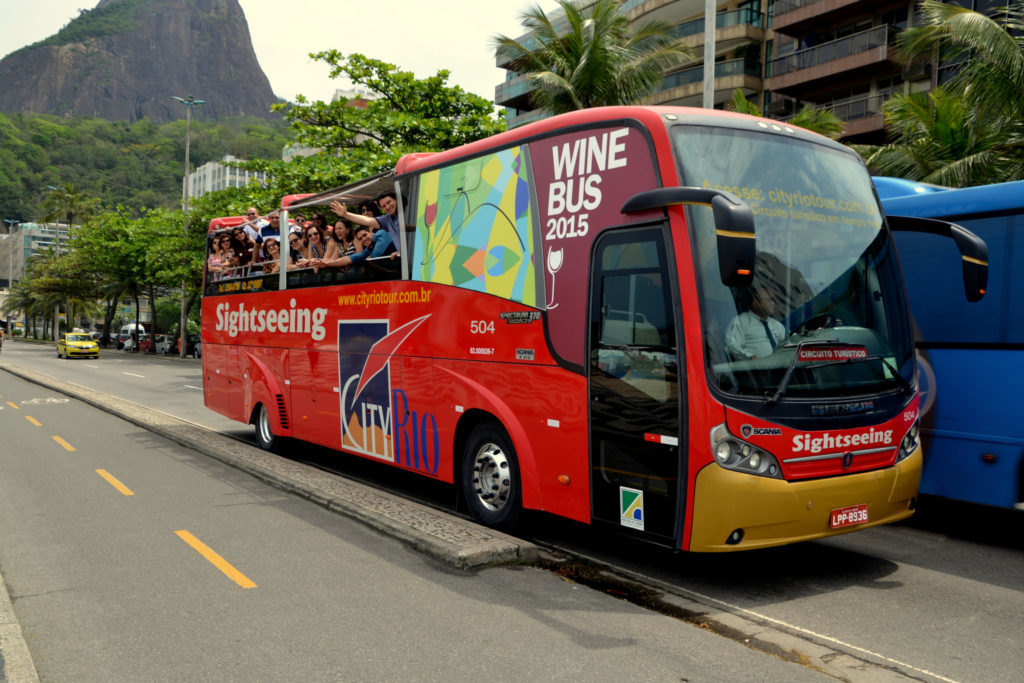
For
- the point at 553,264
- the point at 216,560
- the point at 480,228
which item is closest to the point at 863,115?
the point at 480,228

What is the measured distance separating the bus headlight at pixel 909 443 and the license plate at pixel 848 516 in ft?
1.80

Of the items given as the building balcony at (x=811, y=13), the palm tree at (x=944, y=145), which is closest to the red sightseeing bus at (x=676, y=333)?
the palm tree at (x=944, y=145)

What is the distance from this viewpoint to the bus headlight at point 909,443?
20.6ft

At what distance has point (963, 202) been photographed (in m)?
7.79

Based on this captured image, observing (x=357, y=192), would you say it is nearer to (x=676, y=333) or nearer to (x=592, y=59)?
(x=676, y=333)

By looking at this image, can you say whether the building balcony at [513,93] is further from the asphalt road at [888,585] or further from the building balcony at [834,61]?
the asphalt road at [888,585]

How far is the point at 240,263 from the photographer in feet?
43.5

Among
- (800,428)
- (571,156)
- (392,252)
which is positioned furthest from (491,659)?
(392,252)

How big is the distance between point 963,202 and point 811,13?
30846 mm

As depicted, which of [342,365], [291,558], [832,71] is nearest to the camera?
[291,558]

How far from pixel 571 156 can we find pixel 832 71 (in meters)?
31.9

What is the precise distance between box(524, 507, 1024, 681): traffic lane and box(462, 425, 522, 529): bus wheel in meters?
0.31

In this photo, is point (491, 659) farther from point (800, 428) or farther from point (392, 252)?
point (392, 252)

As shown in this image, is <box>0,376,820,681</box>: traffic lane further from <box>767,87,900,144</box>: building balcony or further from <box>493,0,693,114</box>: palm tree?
<box>767,87,900,144</box>: building balcony
